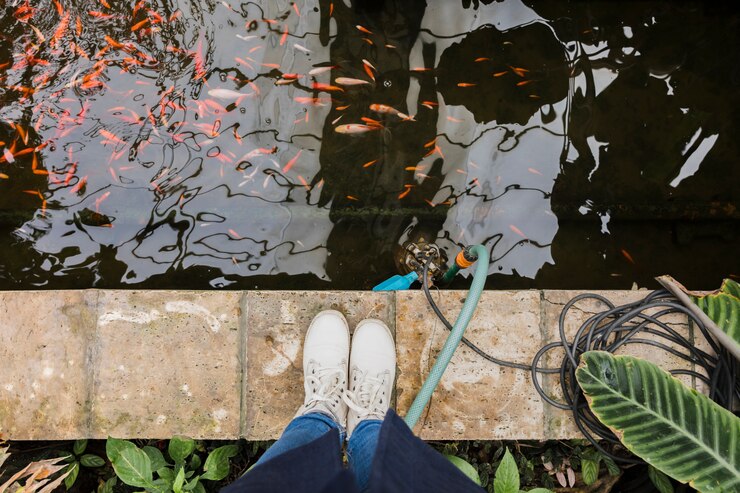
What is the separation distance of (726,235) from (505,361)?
1.49 m

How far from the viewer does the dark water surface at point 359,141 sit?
2320 millimetres

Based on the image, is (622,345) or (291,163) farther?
(291,163)

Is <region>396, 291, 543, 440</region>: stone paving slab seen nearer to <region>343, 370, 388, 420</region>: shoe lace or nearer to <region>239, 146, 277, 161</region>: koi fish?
<region>343, 370, 388, 420</region>: shoe lace

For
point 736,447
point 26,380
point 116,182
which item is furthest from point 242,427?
point 736,447

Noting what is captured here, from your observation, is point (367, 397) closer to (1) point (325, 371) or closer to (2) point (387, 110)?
(1) point (325, 371)

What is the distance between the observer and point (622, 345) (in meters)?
1.92

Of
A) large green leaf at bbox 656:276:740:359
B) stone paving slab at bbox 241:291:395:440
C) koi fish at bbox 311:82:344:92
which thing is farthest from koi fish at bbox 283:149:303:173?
large green leaf at bbox 656:276:740:359

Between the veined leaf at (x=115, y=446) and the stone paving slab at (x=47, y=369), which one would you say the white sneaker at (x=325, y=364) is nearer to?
the veined leaf at (x=115, y=446)

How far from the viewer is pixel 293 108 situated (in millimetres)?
2348

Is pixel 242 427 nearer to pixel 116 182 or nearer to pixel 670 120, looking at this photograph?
pixel 116 182

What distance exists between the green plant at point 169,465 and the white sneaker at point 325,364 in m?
0.45

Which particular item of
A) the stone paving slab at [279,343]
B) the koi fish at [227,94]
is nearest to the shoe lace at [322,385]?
the stone paving slab at [279,343]

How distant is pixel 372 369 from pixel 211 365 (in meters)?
0.68

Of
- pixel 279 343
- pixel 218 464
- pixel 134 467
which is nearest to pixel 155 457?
pixel 134 467
